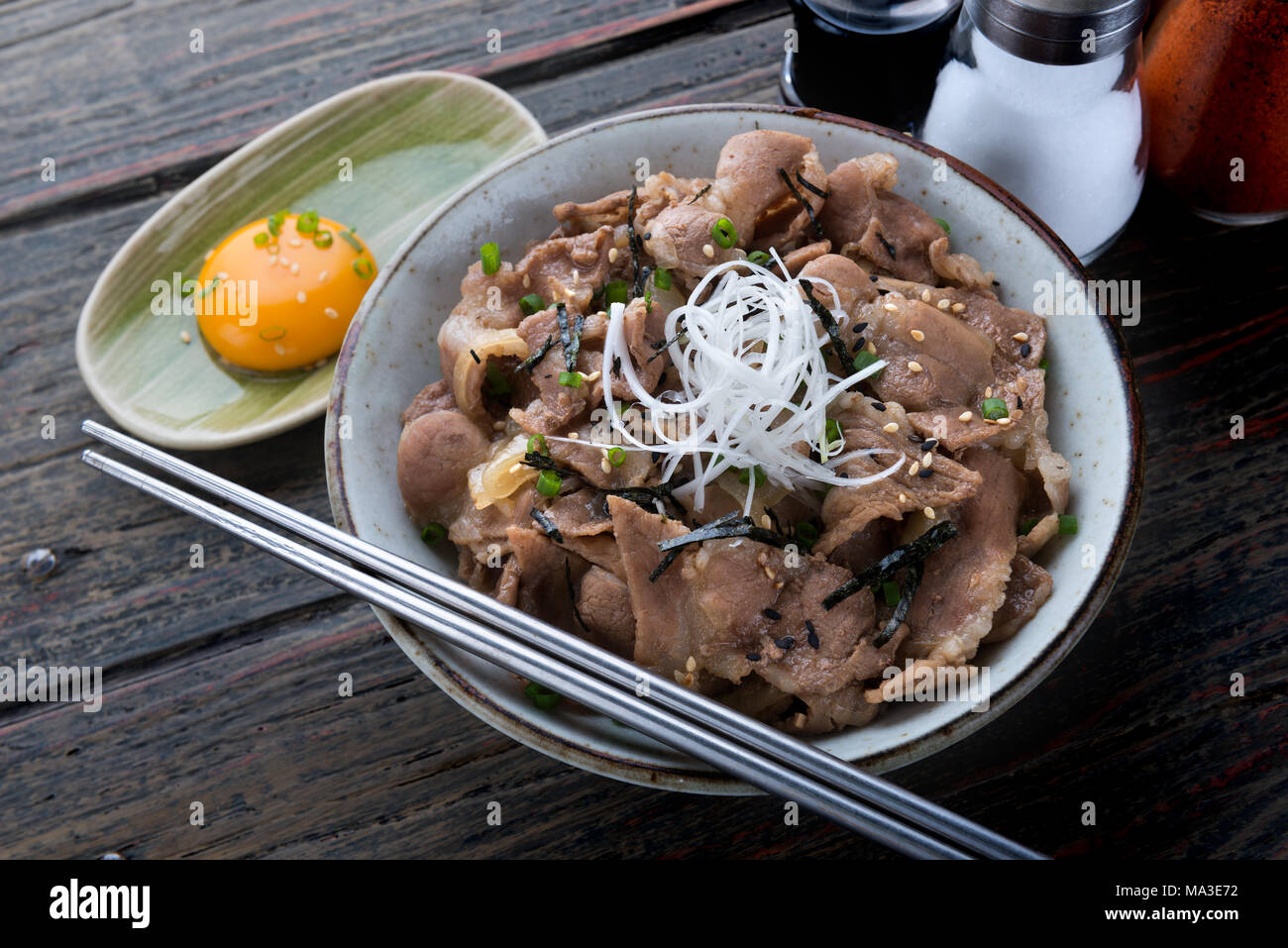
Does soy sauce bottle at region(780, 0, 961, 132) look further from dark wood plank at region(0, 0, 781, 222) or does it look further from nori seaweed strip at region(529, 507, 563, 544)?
nori seaweed strip at region(529, 507, 563, 544)

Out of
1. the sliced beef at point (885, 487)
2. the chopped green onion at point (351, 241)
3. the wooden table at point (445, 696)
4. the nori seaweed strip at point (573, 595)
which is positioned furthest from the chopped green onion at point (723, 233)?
the chopped green onion at point (351, 241)

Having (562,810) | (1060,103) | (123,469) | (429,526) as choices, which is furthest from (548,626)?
(1060,103)

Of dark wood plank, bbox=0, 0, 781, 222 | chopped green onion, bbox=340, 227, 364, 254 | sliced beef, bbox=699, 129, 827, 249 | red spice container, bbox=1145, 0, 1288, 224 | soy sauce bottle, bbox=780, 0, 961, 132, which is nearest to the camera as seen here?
sliced beef, bbox=699, 129, 827, 249

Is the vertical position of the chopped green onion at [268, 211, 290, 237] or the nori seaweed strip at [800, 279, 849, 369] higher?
the nori seaweed strip at [800, 279, 849, 369]

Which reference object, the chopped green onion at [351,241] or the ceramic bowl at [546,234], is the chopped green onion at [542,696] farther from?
the chopped green onion at [351,241]

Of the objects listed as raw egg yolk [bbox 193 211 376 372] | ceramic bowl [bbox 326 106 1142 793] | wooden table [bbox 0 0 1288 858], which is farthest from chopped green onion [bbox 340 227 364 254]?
ceramic bowl [bbox 326 106 1142 793]

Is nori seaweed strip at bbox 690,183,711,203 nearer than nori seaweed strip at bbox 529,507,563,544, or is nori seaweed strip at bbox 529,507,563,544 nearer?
nori seaweed strip at bbox 529,507,563,544
